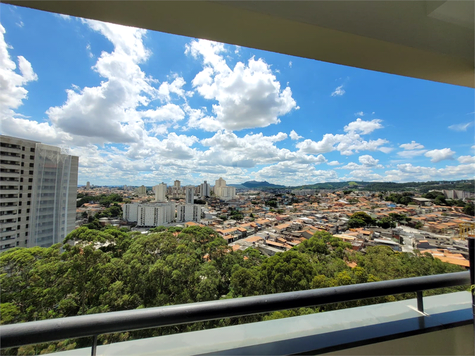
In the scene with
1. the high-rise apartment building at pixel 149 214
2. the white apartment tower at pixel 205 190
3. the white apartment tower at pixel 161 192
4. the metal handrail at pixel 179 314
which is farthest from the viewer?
the white apartment tower at pixel 205 190

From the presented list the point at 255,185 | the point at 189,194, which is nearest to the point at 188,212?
the point at 189,194

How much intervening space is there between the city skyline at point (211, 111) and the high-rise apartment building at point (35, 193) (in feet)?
0.27

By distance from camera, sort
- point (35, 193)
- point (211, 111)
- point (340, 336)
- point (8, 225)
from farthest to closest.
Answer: point (211, 111) → point (35, 193) → point (8, 225) → point (340, 336)

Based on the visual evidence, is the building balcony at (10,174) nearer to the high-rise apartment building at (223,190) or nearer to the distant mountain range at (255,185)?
the high-rise apartment building at (223,190)

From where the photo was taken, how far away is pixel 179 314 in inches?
29.3

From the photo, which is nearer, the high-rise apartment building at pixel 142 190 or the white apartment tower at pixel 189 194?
the high-rise apartment building at pixel 142 190

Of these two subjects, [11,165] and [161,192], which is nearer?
[11,165]

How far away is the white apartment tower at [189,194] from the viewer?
1.67 meters

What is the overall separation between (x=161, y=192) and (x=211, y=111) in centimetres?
88

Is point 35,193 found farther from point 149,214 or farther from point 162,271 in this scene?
point 162,271

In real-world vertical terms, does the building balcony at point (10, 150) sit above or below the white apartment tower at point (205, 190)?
above

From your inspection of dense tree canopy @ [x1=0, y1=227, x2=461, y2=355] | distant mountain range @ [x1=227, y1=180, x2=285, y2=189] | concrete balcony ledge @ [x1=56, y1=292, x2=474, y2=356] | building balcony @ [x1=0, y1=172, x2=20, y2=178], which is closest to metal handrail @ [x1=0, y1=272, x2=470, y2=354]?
concrete balcony ledge @ [x1=56, y1=292, x2=474, y2=356]

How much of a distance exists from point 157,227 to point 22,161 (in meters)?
0.94

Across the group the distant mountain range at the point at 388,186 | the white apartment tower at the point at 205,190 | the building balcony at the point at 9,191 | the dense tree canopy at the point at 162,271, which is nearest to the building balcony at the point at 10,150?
the building balcony at the point at 9,191
